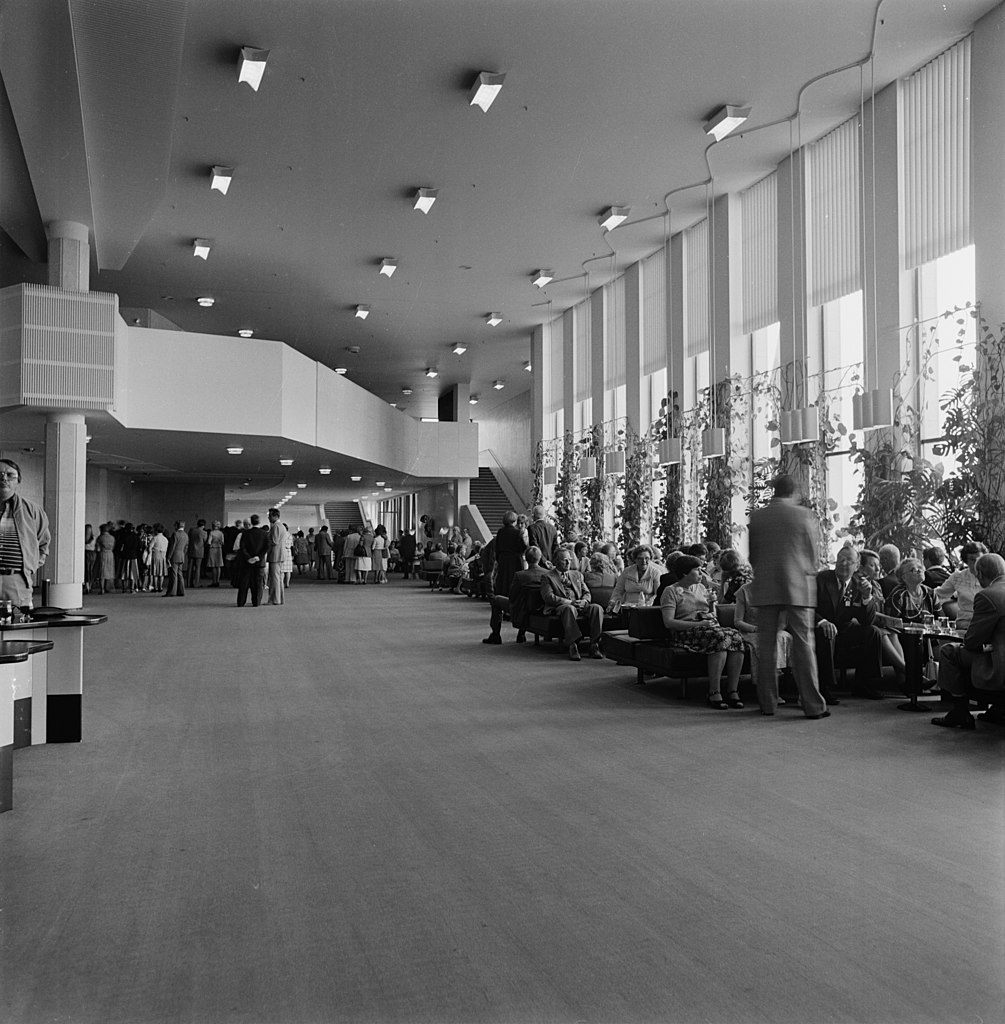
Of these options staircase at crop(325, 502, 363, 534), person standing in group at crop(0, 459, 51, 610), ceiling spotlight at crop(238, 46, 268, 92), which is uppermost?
ceiling spotlight at crop(238, 46, 268, 92)

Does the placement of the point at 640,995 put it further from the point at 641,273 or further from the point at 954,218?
the point at 641,273

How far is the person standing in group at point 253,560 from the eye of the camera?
16.0m

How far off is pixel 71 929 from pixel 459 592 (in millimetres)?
17528

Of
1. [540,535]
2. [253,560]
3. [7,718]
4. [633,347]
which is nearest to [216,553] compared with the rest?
[253,560]

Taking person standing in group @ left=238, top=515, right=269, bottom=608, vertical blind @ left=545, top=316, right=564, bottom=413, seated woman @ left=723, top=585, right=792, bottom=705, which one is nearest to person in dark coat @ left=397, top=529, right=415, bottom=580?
vertical blind @ left=545, top=316, right=564, bottom=413

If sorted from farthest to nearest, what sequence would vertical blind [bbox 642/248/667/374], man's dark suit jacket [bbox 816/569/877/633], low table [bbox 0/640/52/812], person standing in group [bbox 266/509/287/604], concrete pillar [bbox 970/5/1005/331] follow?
person standing in group [bbox 266/509/287/604] → vertical blind [bbox 642/248/667/374] → concrete pillar [bbox 970/5/1005/331] → man's dark suit jacket [bbox 816/569/877/633] → low table [bbox 0/640/52/812]

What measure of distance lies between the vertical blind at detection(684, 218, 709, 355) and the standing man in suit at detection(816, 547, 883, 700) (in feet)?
23.0

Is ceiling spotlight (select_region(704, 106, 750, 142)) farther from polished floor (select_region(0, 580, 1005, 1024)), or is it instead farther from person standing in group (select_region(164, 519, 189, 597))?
person standing in group (select_region(164, 519, 189, 597))

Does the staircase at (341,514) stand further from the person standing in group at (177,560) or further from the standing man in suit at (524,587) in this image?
the standing man in suit at (524,587)

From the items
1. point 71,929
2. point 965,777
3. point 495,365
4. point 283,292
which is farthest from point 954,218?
point 495,365

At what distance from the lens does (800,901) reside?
3.27 m

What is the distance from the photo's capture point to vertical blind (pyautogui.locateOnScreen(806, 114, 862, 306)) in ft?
34.3

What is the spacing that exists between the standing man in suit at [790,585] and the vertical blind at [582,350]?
40.8ft

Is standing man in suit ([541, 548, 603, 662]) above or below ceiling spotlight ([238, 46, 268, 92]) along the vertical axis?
below
